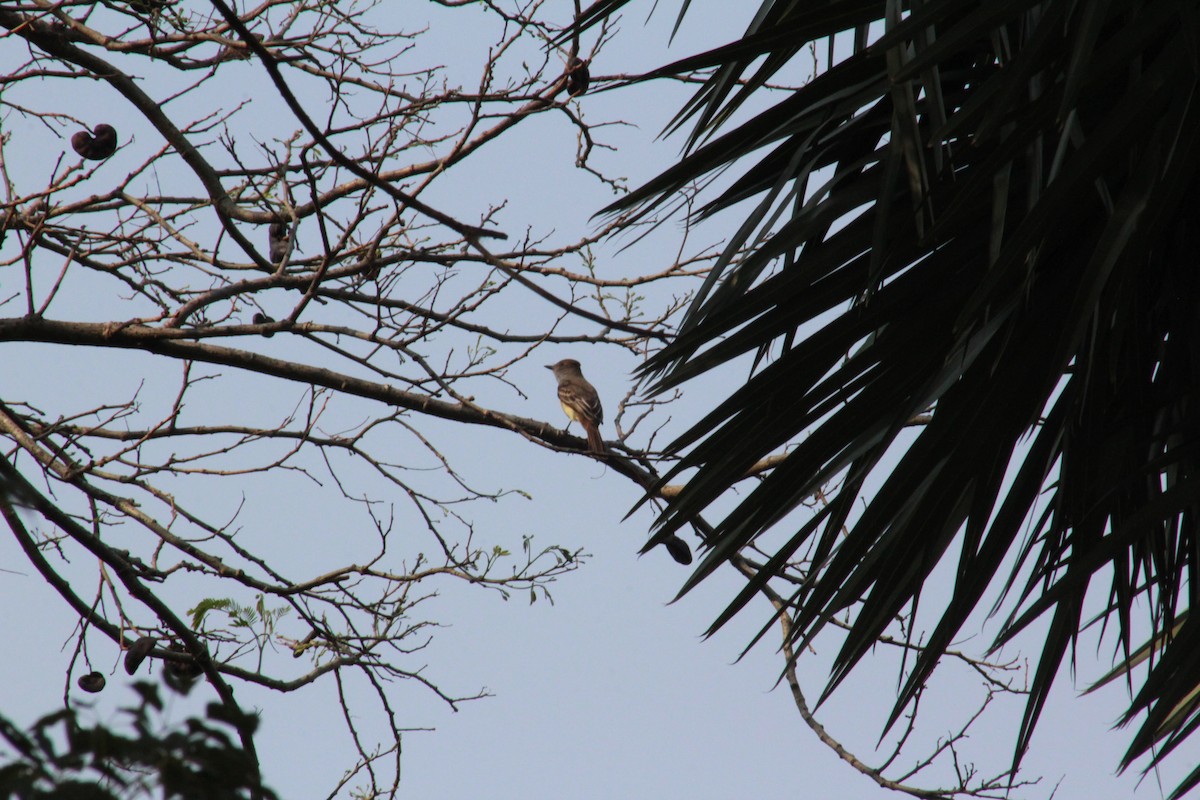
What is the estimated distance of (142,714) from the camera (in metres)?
1.03

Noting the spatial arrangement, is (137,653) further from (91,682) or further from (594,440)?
(594,440)

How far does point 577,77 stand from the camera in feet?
12.1

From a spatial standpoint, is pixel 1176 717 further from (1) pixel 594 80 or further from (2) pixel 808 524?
(1) pixel 594 80

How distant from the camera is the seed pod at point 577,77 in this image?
364 centimetres

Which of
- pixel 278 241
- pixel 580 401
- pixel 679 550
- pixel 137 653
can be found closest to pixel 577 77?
pixel 278 241

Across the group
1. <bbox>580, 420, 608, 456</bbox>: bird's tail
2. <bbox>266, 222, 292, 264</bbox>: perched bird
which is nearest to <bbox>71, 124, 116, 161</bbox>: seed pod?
<bbox>266, 222, 292, 264</bbox>: perched bird

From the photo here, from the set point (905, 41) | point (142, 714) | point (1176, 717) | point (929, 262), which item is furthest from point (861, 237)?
point (142, 714)

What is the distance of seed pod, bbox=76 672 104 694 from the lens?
372 cm

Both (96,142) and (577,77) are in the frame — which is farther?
(96,142)

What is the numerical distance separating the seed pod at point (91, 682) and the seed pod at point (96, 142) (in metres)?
1.69

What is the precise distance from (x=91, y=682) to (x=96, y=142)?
175 centimetres

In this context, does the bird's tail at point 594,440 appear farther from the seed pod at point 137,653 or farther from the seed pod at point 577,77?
the seed pod at point 137,653

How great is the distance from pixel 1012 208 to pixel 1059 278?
18 centimetres

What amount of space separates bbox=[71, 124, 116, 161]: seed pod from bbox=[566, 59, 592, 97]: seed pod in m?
1.54
